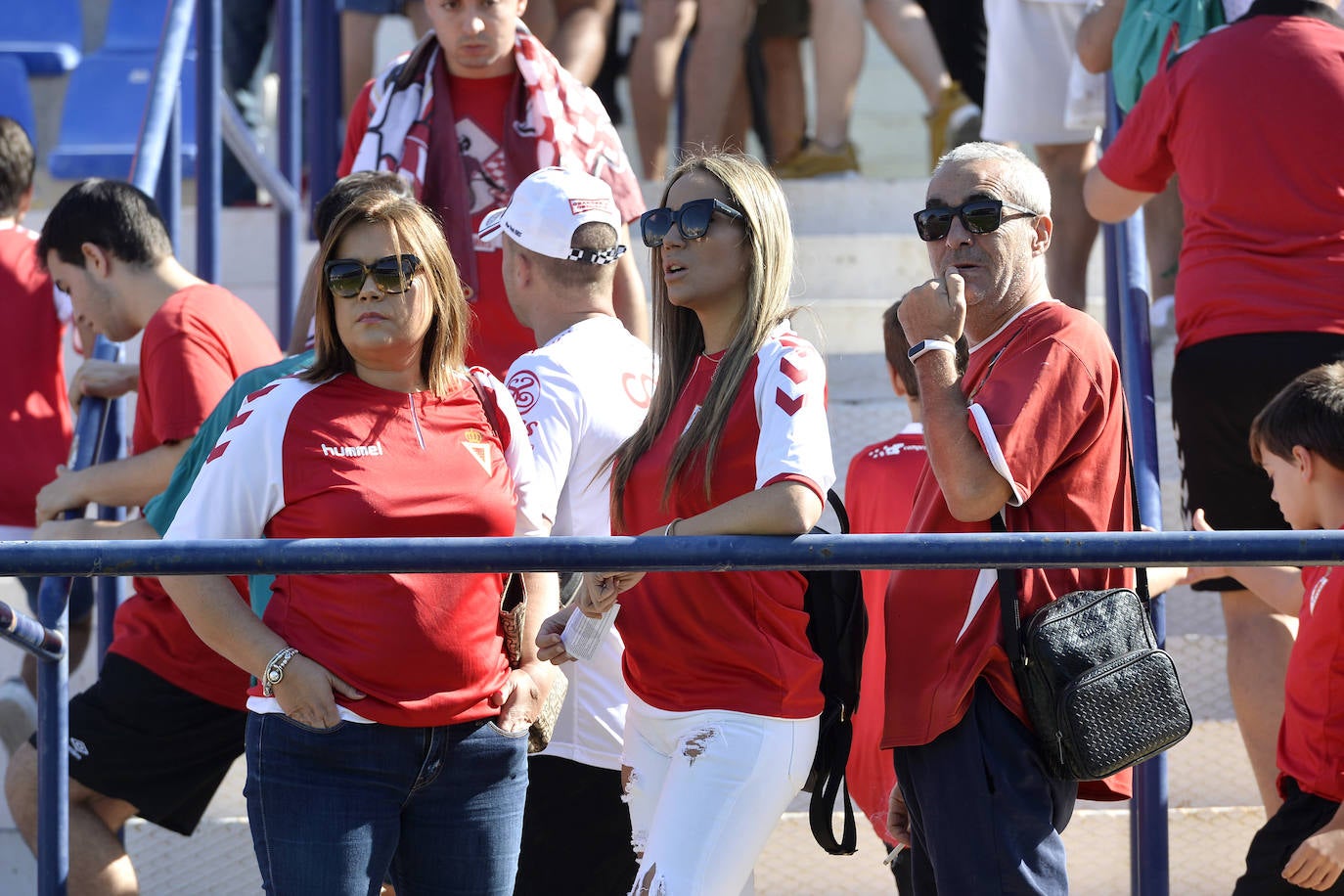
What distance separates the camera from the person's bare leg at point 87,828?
327cm

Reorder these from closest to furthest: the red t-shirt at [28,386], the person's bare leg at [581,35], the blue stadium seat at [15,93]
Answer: the red t-shirt at [28,386] → the person's bare leg at [581,35] → the blue stadium seat at [15,93]

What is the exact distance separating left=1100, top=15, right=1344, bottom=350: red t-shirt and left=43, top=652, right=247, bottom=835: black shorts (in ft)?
7.06

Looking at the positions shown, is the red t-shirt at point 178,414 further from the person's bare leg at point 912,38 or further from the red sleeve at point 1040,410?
the person's bare leg at point 912,38

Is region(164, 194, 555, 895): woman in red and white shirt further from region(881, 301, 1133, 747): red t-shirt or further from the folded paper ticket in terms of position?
region(881, 301, 1133, 747): red t-shirt

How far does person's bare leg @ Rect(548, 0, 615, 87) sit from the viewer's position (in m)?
5.28

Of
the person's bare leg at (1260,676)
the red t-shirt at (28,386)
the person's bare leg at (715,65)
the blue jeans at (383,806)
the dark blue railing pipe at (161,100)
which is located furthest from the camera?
the person's bare leg at (715,65)

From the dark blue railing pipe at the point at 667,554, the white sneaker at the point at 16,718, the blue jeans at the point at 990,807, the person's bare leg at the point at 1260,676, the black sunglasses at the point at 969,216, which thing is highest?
the black sunglasses at the point at 969,216

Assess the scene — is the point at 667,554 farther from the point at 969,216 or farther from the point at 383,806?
the point at 969,216

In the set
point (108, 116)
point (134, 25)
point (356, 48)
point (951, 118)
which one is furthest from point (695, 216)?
point (134, 25)

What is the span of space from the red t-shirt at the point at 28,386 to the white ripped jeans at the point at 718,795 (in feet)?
7.19

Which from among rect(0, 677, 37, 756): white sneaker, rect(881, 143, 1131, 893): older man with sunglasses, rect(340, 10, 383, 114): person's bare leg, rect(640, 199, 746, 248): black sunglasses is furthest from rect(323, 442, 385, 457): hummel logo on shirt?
rect(340, 10, 383, 114): person's bare leg

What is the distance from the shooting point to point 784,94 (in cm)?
597

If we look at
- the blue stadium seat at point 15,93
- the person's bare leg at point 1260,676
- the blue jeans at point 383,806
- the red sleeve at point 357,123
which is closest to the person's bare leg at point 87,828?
the blue jeans at point 383,806

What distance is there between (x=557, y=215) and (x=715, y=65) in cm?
246
